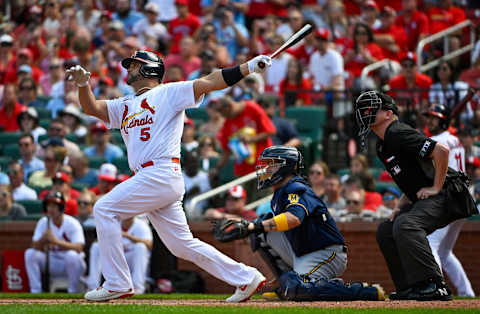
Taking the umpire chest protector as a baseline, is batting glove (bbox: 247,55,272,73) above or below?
above

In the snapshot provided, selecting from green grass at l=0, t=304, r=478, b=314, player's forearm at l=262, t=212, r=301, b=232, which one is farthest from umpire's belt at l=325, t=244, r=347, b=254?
green grass at l=0, t=304, r=478, b=314

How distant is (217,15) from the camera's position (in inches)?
647

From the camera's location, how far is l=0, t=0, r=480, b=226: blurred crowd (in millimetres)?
12234

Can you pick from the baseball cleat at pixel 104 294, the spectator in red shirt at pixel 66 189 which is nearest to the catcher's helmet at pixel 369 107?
the baseball cleat at pixel 104 294

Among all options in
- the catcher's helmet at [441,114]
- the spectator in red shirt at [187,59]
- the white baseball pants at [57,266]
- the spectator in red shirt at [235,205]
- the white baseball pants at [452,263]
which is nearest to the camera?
the catcher's helmet at [441,114]

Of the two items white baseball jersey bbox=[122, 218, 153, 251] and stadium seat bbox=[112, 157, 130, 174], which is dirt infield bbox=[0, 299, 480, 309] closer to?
white baseball jersey bbox=[122, 218, 153, 251]

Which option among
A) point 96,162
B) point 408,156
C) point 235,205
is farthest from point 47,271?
point 408,156

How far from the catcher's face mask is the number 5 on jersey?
0.98 m

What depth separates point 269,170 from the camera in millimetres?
7598

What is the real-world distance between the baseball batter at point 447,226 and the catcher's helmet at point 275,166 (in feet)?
6.39

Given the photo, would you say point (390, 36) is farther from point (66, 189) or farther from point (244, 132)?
point (66, 189)

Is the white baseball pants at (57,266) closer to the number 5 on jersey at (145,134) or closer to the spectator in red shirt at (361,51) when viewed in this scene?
the number 5 on jersey at (145,134)

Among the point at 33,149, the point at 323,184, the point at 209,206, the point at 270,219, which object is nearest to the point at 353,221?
the point at 323,184

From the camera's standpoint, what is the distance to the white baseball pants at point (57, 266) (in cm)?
1119
